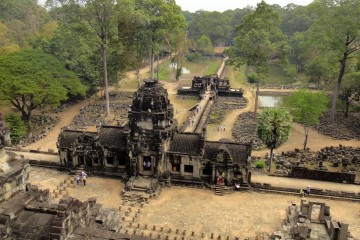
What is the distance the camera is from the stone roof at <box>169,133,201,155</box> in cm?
3231

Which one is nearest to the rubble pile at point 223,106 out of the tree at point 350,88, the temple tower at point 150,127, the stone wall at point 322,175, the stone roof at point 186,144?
the tree at point 350,88

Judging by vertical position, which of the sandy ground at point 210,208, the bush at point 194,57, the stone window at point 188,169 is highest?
the bush at point 194,57

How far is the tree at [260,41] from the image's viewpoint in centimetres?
4894

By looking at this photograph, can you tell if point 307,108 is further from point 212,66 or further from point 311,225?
point 212,66

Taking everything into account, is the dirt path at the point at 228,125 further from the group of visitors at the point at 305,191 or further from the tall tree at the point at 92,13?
the tall tree at the point at 92,13

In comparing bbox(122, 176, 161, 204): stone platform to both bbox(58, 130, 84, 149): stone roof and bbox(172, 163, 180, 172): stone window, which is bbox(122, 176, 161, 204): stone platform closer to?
bbox(172, 163, 180, 172): stone window

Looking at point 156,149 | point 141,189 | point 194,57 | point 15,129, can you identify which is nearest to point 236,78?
point 194,57

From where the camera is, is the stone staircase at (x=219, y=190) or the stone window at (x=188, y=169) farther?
the stone window at (x=188, y=169)

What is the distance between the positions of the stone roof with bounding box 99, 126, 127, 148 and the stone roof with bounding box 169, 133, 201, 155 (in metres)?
4.97

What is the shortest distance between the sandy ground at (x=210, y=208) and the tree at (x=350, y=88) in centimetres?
2551

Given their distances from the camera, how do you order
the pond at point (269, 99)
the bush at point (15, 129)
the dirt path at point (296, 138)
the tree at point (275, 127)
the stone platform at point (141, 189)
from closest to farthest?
the stone platform at point (141, 189), the tree at point (275, 127), the bush at point (15, 129), the dirt path at point (296, 138), the pond at point (269, 99)

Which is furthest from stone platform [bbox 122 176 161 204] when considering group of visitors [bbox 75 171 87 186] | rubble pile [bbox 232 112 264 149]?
rubble pile [bbox 232 112 264 149]

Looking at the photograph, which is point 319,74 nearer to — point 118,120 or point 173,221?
point 118,120

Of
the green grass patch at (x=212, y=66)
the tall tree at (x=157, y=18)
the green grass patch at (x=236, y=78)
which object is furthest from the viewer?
the green grass patch at (x=212, y=66)
